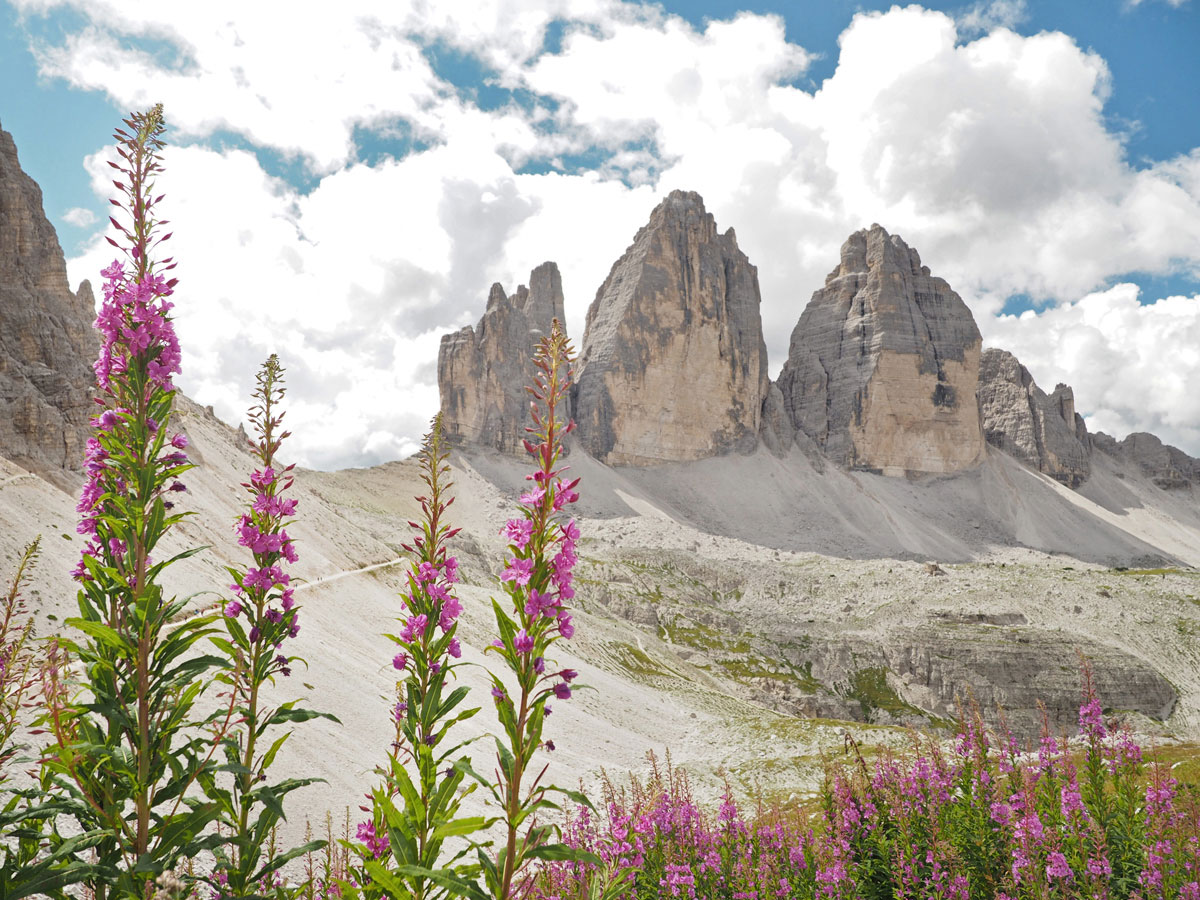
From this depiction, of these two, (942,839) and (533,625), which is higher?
(533,625)

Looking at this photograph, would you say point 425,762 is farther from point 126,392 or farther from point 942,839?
point 942,839

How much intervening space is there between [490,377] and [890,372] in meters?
97.3

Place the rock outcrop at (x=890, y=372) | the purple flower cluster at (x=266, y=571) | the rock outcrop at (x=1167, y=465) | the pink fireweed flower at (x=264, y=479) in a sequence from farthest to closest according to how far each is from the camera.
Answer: the rock outcrop at (x=1167, y=465)
the rock outcrop at (x=890, y=372)
the pink fireweed flower at (x=264, y=479)
the purple flower cluster at (x=266, y=571)

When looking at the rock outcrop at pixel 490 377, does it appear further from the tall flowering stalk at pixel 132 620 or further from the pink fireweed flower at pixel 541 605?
the pink fireweed flower at pixel 541 605

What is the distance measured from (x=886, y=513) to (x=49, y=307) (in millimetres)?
140286

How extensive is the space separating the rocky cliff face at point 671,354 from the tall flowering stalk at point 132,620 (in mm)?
144104

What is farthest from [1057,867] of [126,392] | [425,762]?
[126,392]

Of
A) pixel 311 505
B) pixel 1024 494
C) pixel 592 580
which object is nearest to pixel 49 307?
pixel 311 505

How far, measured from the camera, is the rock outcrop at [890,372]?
16500 centimetres

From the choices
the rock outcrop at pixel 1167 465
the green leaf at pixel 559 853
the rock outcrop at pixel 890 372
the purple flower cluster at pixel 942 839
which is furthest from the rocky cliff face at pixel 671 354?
the green leaf at pixel 559 853

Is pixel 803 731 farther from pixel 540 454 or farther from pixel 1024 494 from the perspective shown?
pixel 1024 494

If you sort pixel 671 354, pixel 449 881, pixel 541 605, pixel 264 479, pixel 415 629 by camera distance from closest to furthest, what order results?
pixel 449 881 < pixel 541 605 < pixel 415 629 < pixel 264 479 < pixel 671 354

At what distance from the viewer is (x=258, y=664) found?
560 cm

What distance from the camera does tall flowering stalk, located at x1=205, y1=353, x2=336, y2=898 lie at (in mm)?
4773
